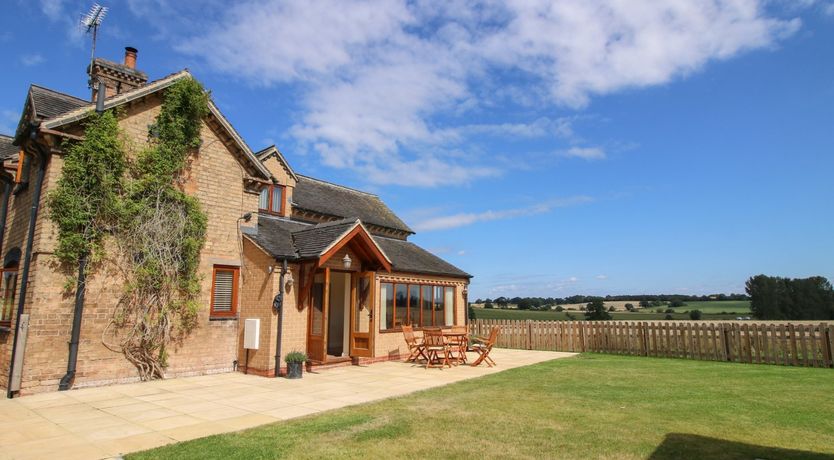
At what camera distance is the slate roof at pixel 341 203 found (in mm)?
18672

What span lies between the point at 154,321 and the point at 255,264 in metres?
2.77

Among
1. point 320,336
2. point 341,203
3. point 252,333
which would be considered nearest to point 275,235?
point 252,333

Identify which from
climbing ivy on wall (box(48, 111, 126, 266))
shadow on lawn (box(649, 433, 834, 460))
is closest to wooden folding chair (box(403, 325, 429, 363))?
climbing ivy on wall (box(48, 111, 126, 266))

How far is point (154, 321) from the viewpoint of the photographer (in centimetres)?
1111

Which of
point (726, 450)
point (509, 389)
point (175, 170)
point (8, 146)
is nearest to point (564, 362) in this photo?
point (509, 389)

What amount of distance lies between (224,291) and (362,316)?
432cm

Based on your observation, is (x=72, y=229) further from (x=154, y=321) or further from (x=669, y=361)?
(x=669, y=361)

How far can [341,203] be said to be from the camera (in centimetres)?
2108

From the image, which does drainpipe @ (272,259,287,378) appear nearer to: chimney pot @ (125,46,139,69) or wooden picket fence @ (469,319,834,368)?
chimney pot @ (125,46,139,69)

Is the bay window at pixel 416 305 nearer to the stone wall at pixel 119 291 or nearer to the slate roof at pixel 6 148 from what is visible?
the stone wall at pixel 119 291

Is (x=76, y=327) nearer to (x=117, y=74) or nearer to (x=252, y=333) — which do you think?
(x=252, y=333)

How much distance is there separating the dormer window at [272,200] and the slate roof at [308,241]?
0.95 feet

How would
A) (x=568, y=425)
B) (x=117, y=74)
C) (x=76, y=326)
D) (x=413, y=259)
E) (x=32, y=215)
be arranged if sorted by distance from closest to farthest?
(x=568, y=425), (x=76, y=326), (x=32, y=215), (x=117, y=74), (x=413, y=259)

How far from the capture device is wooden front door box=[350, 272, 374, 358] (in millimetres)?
14289
